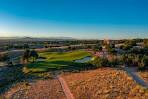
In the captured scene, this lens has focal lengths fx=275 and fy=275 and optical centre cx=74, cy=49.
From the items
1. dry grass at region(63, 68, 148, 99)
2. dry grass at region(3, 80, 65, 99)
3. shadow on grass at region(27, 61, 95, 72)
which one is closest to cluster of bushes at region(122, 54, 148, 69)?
shadow on grass at region(27, 61, 95, 72)

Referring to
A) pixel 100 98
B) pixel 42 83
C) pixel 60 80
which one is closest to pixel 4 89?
pixel 42 83

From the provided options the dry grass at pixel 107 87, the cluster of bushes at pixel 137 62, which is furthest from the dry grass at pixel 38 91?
the cluster of bushes at pixel 137 62

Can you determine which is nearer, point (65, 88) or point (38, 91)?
point (38, 91)

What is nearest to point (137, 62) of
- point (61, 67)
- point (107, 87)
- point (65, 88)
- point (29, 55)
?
point (61, 67)

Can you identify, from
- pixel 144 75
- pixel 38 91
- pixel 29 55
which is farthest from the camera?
pixel 29 55

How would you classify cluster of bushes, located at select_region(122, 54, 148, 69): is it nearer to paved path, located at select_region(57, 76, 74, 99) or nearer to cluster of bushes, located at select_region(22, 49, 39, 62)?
paved path, located at select_region(57, 76, 74, 99)

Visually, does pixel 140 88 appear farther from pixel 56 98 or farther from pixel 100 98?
pixel 56 98

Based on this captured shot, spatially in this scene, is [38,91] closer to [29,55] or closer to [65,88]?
[65,88]

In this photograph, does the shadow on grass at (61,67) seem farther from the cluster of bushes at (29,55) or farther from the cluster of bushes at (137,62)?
the cluster of bushes at (29,55)
